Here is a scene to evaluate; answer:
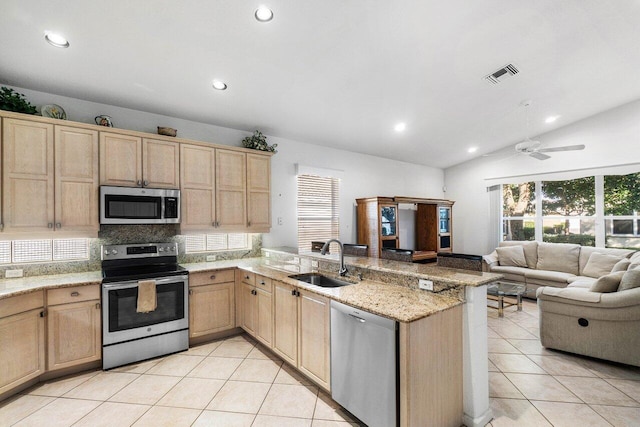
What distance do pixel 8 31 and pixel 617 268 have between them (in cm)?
708

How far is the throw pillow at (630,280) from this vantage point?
9.12ft

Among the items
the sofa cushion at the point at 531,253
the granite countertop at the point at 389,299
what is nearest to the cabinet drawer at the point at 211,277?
the granite countertop at the point at 389,299

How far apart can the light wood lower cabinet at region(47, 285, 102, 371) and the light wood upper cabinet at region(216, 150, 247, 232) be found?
1447 millimetres

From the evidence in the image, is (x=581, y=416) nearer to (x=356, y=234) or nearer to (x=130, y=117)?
(x=356, y=234)

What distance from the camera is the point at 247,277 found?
339 cm

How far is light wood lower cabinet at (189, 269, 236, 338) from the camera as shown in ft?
10.7

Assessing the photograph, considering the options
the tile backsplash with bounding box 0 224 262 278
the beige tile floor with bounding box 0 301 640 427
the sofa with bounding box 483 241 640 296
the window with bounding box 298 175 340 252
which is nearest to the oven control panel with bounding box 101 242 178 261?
the tile backsplash with bounding box 0 224 262 278

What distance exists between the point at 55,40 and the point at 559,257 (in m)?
7.27

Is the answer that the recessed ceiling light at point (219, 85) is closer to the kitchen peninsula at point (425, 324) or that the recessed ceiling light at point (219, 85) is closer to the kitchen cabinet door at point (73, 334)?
the kitchen peninsula at point (425, 324)

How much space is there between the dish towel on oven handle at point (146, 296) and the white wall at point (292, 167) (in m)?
1.68

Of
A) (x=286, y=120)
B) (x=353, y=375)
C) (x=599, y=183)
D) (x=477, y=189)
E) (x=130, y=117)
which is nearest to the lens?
(x=353, y=375)

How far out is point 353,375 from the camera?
1973 millimetres

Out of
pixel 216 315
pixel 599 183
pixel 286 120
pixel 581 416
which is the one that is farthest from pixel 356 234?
pixel 599 183

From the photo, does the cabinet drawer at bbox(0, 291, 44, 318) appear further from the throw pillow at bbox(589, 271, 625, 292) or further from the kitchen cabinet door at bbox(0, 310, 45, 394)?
the throw pillow at bbox(589, 271, 625, 292)
